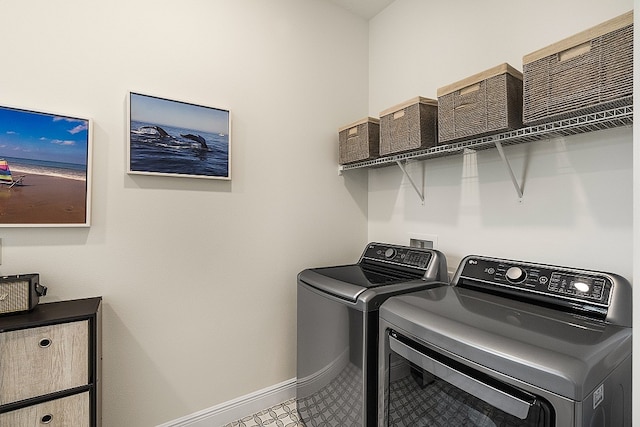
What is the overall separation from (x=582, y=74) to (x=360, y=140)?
3.74 feet

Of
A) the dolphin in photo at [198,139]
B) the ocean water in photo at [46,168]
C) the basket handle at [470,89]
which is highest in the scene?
the basket handle at [470,89]

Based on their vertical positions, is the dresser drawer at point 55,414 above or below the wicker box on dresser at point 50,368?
below

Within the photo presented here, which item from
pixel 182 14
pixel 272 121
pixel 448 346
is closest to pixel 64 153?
pixel 182 14

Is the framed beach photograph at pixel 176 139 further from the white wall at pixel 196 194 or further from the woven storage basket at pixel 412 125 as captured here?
the woven storage basket at pixel 412 125

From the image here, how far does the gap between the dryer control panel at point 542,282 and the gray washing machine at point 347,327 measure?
206 mm

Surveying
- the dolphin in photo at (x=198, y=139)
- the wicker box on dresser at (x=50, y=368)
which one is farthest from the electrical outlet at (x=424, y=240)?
the wicker box on dresser at (x=50, y=368)

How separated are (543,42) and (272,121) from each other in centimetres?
144

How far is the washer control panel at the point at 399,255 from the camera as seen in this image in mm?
1732

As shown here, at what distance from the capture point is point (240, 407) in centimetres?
194

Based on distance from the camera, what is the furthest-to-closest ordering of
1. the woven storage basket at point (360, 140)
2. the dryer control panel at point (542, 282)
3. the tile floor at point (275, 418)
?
the woven storage basket at point (360, 140)
the tile floor at point (275, 418)
the dryer control panel at point (542, 282)

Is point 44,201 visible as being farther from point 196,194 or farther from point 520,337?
point 520,337

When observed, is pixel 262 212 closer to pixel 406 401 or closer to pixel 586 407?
pixel 406 401

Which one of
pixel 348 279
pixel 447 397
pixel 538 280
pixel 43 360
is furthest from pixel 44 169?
pixel 538 280

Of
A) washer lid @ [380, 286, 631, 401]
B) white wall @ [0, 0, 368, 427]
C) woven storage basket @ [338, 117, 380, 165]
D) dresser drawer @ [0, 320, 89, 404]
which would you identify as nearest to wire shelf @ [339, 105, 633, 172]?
woven storage basket @ [338, 117, 380, 165]
